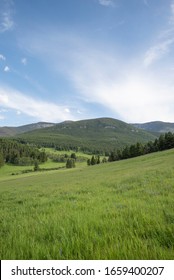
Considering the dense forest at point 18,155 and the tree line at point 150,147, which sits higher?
the tree line at point 150,147

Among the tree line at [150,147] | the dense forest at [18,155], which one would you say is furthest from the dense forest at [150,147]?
the dense forest at [18,155]

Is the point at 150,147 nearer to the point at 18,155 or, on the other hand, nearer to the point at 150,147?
the point at 150,147

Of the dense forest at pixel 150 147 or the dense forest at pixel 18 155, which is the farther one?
the dense forest at pixel 18 155

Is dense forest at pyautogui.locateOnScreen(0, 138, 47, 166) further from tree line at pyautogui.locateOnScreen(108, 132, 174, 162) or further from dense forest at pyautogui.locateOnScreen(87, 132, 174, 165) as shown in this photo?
tree line at pyautogui.locateOnScreen(108, 132, 174, 162)

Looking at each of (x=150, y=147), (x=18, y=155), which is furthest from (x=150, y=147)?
(x=18, y=155)

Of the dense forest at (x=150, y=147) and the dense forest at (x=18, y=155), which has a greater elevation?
the dense forest at (x=150, y=147)

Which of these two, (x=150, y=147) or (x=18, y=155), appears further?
(x=18, y=155)

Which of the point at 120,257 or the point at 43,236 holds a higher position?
the point at 120,257

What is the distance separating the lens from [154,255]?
2.60 m

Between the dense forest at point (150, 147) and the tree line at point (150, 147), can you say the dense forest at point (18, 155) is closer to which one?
the dense forest at point (150, 147)

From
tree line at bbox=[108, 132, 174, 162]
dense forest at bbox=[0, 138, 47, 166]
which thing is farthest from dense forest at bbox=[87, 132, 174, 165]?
dense forest at bbox=[0, 138, 47, 166]
